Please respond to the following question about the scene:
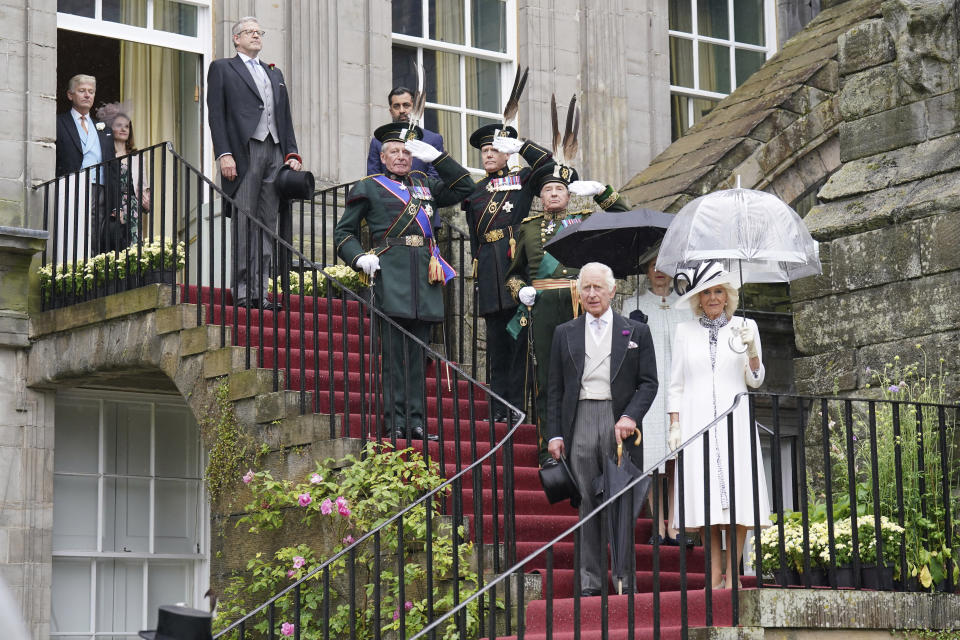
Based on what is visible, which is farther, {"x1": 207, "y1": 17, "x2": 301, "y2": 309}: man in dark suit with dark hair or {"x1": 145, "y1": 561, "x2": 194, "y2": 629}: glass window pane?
{"x1": 145, "y1": 561, "x2": 194, "y2": 629}: glass window pane

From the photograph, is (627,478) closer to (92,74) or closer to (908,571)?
(908,571)

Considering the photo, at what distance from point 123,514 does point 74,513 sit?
0.40 meters

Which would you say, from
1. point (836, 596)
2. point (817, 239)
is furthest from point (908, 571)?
point (817, 239)

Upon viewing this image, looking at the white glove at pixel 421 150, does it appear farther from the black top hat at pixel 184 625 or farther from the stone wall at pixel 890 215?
the black top hat at pixel 184 625

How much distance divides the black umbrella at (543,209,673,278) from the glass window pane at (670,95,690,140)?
619 cm

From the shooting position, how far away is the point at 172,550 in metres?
12.5

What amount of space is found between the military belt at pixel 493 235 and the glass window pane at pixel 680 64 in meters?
6.00

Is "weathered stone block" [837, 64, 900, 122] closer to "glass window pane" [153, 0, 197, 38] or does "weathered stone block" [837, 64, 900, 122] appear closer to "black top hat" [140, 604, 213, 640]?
"glass window pane" [153, 0, 197, 38]

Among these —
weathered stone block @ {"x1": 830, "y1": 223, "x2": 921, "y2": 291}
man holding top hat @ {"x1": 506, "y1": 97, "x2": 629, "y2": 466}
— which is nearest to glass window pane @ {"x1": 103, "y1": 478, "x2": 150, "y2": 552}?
man holding top hat @ {"x1": 506, "y1": 97, "x2": 629, "y2": 466}

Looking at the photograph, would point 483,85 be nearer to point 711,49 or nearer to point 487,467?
point 711,49

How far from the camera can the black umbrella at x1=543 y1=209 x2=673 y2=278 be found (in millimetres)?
9492

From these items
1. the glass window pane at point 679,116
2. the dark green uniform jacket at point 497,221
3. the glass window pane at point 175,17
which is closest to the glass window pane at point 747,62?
the glass window pane at point 679,116

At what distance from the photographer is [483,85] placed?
587 inches

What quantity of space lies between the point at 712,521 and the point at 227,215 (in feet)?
13.8
